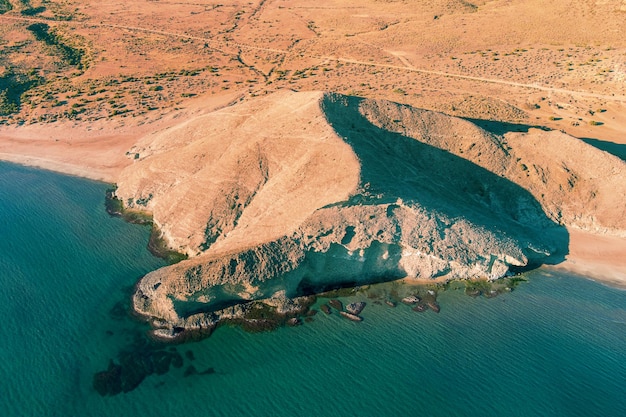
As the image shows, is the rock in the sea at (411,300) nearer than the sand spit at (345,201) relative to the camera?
No

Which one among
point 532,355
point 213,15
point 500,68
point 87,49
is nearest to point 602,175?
point 532,355

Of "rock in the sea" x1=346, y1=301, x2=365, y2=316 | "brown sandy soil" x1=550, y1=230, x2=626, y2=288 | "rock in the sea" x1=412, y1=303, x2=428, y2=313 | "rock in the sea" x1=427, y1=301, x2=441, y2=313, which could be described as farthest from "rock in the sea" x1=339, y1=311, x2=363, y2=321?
"brown sandy soil" x1=550, y1=230, x2=626, y2=288

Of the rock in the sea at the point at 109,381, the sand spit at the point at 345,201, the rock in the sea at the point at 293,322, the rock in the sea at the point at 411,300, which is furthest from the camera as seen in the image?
the rock in the sea at the point at 411,300

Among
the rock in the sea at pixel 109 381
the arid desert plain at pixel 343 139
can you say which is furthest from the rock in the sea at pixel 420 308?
the rock in the sea at pixel 109 381

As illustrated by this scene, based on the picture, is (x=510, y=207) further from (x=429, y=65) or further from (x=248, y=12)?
(x=248, y=12)

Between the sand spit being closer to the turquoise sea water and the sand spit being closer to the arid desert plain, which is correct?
the arid desert plain

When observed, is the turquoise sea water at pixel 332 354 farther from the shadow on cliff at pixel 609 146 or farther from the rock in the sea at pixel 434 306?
the shadow on cliff at pixel 609 146
